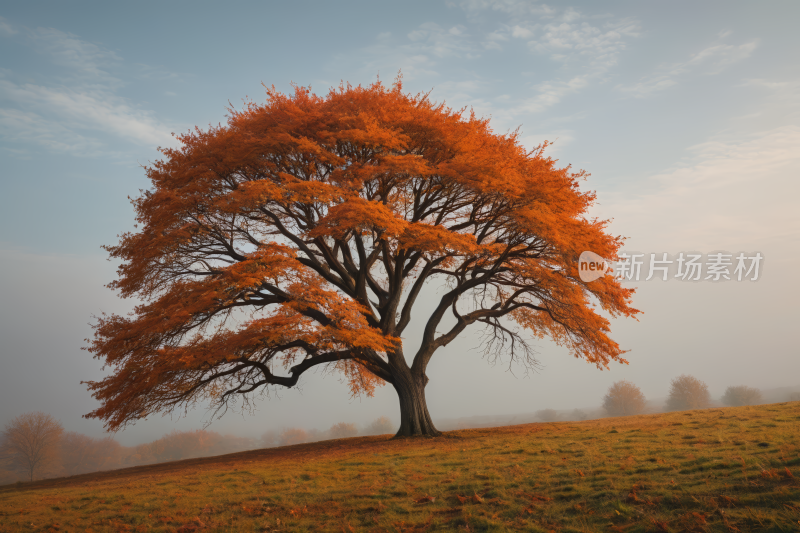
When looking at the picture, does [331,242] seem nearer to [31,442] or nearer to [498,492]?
[498,492]

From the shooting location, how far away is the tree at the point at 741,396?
30562mm

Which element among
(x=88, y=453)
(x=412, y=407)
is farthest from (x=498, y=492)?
(x=88, y=453)

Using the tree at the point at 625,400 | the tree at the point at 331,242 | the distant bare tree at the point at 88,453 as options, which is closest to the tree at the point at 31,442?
the distant bare tree at the point at 88,453

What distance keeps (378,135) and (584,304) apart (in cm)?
795

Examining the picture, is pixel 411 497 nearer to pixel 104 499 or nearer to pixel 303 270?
pixel 104 499

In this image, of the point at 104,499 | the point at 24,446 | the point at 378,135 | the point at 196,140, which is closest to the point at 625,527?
the point at 104,499

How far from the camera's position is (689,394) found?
31516 mm

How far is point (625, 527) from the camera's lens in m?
4.68

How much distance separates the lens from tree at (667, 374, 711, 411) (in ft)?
103

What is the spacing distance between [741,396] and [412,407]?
2889cm

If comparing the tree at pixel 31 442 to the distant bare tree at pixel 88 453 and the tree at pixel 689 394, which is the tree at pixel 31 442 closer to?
the distant bare tree at pixel 88 453

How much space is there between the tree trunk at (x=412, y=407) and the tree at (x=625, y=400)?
2608 centimetres

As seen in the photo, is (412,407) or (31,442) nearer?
(412,407)

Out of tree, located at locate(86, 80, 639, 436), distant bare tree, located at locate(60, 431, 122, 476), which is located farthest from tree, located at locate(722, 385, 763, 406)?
distant bare tree, located at locate(60, 431, 122, 476)
